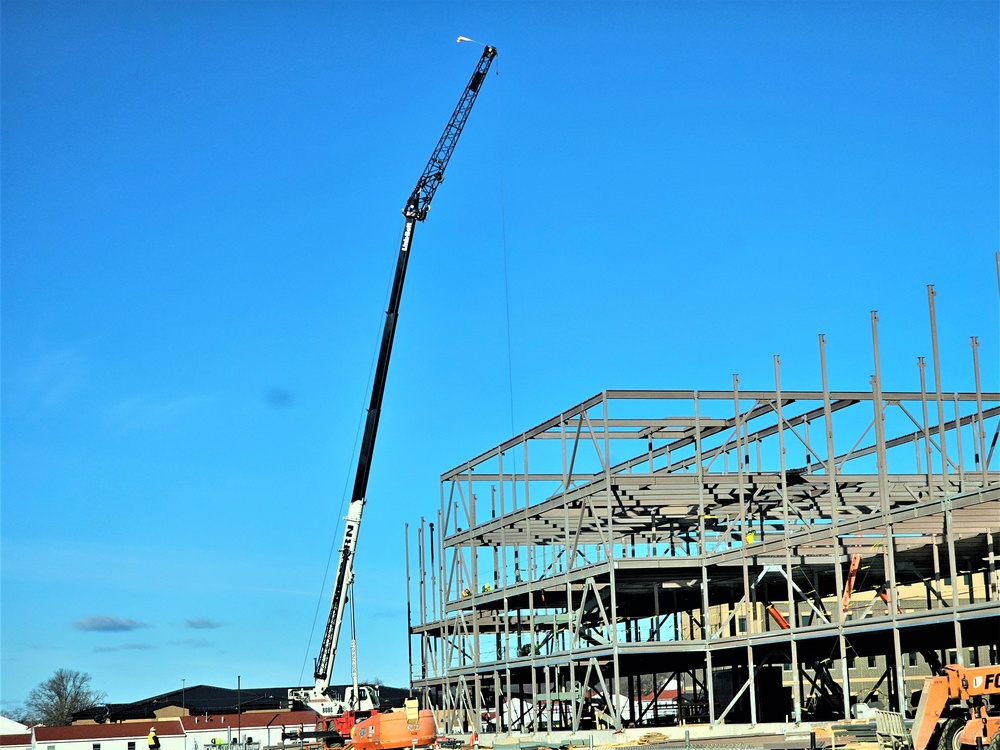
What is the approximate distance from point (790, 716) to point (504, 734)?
12.6m

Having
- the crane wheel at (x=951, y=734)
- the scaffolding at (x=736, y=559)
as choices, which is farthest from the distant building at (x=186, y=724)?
the crane wheel at (x=951, y=734)

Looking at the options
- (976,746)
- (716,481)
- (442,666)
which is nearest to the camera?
(976,746)

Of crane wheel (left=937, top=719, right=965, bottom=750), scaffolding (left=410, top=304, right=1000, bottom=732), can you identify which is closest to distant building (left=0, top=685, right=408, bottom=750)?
scaffolding (left=410, top=304, right=1000, bottom=732)

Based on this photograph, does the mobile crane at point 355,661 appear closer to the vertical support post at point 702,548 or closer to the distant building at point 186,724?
the vertical support post at point 702,548

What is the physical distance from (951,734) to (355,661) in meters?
29.8

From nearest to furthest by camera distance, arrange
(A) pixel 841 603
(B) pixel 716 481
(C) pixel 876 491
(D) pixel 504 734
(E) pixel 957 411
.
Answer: (A) pixel 841 603 → (E) pixel 957 411 → (B) pixel 716 481 → (C) pixel 876 491 → (D) pixel 504 734

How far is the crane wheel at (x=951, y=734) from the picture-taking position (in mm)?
29484

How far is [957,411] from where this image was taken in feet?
161

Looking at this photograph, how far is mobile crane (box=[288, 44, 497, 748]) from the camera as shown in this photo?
4569cm

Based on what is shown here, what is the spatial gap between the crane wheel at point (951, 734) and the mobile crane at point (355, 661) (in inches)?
810

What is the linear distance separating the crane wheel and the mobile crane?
810 inches

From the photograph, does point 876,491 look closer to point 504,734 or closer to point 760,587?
point 760,587

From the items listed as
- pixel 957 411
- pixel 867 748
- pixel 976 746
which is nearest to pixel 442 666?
pixel 957 411

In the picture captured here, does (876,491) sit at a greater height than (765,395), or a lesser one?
lesser
